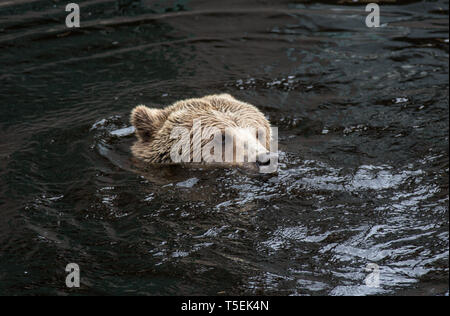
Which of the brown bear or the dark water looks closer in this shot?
the dark water

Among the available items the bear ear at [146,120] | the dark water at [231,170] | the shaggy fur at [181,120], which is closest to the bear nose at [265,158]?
the dark water at [231,170]

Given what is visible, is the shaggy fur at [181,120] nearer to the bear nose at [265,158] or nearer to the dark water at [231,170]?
the dark water at [231,170]

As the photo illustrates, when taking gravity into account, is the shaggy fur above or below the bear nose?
above

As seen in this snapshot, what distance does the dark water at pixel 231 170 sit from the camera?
486 cm

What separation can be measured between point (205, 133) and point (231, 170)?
55 centimetres

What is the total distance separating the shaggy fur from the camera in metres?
6.85

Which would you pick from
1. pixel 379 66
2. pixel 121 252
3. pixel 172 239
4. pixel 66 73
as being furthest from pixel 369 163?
pixel 66 73

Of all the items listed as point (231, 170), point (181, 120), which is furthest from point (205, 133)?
point (231, 170)

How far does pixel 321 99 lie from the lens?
9.02 m

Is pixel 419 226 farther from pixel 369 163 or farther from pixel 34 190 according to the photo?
pixel 34 190

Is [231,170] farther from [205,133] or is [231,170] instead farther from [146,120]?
[146,120]

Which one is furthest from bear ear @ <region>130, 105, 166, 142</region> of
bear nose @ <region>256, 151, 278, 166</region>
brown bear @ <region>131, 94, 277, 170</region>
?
bear nose @ <region>256, 151, 278, 166</region>

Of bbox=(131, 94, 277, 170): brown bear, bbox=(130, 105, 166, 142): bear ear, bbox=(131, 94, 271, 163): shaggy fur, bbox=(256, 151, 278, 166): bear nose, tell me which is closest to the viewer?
bbox=(256, 151, 278, 166): bear nose

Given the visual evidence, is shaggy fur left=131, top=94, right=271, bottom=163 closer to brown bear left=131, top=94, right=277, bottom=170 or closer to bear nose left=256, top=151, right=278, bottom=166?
brown bear left=131, top=94, right=277, bottom=170
